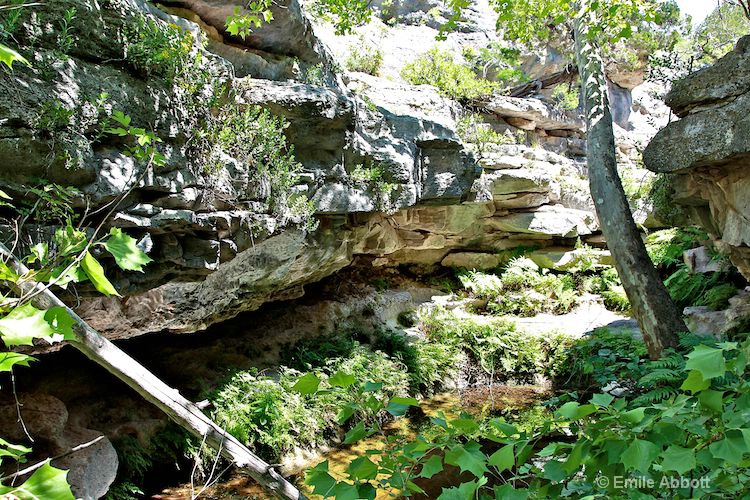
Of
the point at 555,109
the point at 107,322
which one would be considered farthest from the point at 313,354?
the point at 555,109

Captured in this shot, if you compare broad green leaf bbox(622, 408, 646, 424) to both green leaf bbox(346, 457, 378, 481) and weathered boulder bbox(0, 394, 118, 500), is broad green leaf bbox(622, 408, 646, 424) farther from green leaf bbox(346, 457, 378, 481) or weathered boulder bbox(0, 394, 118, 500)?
weathered boulder bbox(0, 394, 118, 500)

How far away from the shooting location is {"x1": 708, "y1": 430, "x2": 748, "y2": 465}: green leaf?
1.21m

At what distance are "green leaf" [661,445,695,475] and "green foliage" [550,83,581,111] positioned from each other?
14604 millimetres

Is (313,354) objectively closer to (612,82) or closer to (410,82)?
(410,82)

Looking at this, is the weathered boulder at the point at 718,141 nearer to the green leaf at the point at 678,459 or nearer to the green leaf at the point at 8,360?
the green leaf at the point at 678,459

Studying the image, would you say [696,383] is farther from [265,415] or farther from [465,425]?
[265,415]

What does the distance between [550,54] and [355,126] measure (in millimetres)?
12783

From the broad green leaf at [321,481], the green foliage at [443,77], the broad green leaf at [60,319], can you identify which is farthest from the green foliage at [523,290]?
the broad green leaf at [60,319]

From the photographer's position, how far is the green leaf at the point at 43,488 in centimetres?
112

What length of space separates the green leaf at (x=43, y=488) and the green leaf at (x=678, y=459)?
1490 mm

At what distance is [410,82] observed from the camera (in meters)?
12.2

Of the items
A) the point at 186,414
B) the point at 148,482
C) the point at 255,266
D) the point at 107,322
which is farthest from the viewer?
the point at 255,266

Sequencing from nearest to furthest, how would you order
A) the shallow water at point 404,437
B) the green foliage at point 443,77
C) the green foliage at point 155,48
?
the green foliage at point 155,48, the shallow water at point 404,437, the green foliage at point 443,77

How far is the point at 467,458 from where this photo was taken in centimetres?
141
